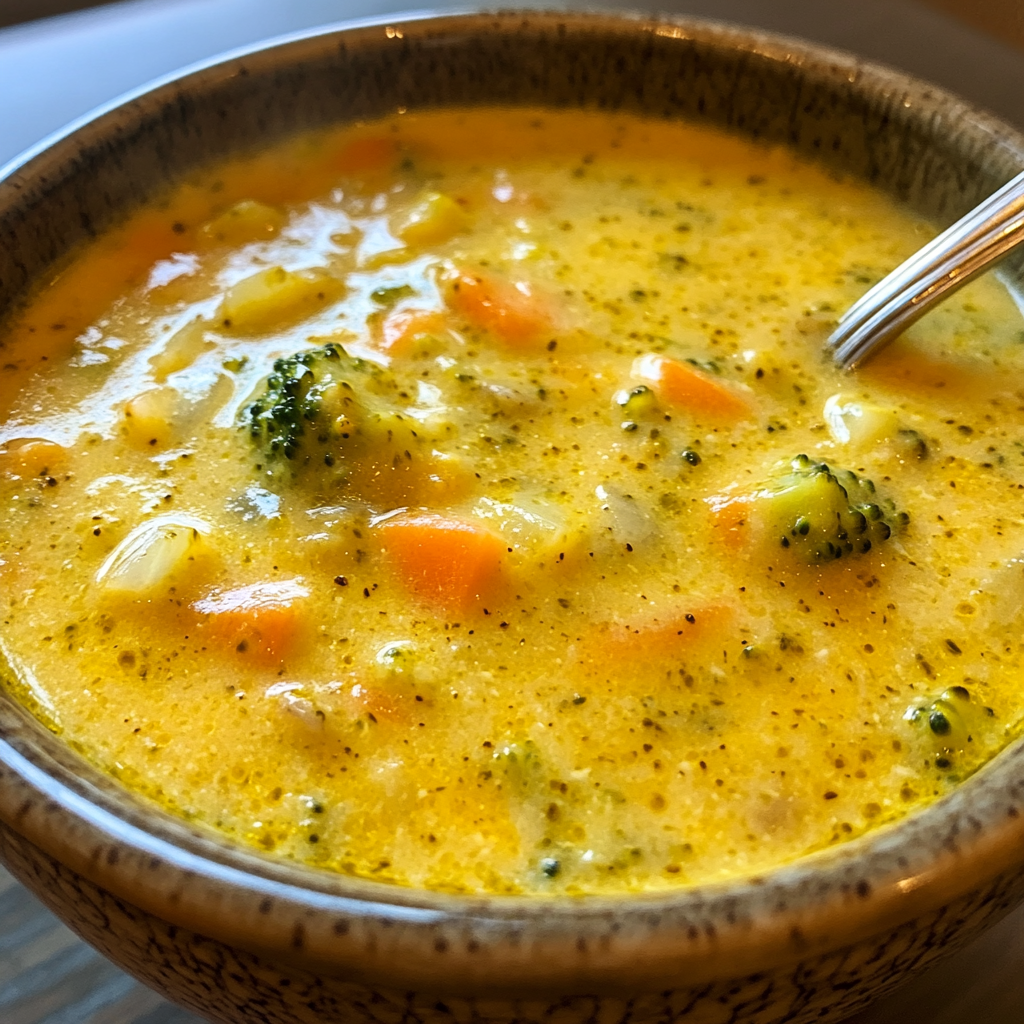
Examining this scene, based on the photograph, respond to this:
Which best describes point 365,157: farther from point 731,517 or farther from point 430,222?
point 731,517

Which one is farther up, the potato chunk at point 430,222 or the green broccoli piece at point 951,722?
the potato chunk at point 430,222

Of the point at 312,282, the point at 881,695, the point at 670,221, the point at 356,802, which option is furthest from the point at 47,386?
the point at 881,695

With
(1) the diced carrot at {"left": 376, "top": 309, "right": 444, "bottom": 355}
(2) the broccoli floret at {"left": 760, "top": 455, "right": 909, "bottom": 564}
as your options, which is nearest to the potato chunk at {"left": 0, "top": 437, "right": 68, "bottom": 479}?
(1) the diced carrot at {"left": 376, "top": 309, "right": 444, "bottom": 355}

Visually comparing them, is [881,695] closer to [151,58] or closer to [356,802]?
[356,802]

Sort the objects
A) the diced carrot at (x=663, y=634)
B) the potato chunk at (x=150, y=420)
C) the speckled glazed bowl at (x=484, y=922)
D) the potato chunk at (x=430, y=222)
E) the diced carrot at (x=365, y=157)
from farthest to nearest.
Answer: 1. the diced carrot at (x=365, y=157)
2. the potato chunk at (x=430, y=222)
3. the potato chunk at (x=150, y=420)
4. the diced carrot at (x=663, y=634)
5. the speckled glazed bowl at (x=484, y=922)

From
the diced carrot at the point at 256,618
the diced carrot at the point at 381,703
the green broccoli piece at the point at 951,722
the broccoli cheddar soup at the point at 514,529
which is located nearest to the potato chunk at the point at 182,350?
the broccoli cheddar soup at the point at 514,529

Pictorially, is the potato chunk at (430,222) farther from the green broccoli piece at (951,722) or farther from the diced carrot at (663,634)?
the green broccoli piece at (951,722)

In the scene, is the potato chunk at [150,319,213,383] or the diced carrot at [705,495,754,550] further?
the potato chunk at [150,319,213,383]

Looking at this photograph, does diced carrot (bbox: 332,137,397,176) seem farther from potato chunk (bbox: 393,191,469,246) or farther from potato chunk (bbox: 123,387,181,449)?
potato chunk (bbox: 123,387,181,449)
